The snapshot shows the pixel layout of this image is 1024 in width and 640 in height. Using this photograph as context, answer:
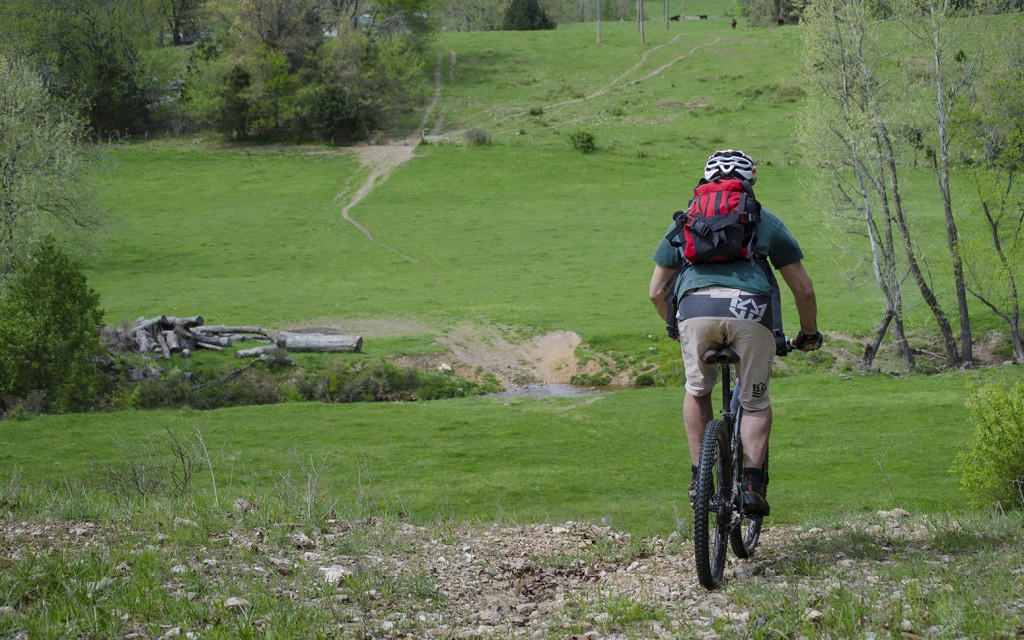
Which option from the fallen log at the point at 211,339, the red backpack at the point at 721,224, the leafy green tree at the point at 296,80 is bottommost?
the fallen log at the point at 211,339

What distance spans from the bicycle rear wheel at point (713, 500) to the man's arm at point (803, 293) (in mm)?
1066

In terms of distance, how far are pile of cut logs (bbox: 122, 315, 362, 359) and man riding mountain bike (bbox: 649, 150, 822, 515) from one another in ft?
74.9

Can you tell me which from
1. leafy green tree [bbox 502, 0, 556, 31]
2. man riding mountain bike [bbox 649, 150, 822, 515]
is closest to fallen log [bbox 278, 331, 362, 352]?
man riding mountain bike [bbox 649, 150, 822, 515]

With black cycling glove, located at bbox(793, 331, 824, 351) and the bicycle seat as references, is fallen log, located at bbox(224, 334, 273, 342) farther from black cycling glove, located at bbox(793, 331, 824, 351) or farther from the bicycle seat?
the bicycle seat

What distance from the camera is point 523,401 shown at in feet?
78.8

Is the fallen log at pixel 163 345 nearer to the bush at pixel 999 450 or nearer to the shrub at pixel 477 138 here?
the bush at pixel 999 450

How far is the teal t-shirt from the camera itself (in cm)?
655

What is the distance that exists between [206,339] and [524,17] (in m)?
92.5

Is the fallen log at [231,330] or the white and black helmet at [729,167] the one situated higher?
the white and black helmet at [729,167]

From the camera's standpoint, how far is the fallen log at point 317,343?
2897 cm

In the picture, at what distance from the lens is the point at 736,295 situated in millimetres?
6504

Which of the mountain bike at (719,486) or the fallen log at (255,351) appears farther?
the fallen log at (255,351)

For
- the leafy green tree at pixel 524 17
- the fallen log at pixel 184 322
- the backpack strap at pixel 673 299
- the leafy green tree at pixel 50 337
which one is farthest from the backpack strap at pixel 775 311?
the leafy green tree at pixel 524 17

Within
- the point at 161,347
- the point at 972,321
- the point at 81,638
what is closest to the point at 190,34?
the point at 161,347
